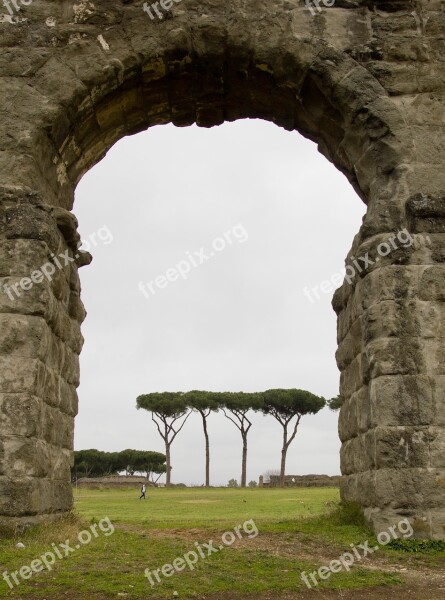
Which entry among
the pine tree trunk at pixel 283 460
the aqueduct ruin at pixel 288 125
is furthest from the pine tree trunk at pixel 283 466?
the aqueduct ruin at pixel 288 125

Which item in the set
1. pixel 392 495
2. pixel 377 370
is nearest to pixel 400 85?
pixel 377 370

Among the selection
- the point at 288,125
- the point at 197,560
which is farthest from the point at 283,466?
the point at 197,560

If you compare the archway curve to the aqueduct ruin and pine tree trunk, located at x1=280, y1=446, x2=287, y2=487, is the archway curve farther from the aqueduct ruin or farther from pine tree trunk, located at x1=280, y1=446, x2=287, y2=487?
pine tree trunk, located at x1=280, y1=446, x2=287, y2=487

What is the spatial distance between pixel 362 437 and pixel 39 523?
10.0 ft

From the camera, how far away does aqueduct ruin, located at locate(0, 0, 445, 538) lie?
5.45m

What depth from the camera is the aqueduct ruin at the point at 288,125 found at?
17.9 ft

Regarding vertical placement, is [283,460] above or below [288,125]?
below

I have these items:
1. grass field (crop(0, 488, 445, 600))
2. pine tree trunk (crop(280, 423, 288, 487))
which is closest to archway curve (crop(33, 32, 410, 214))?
grass field (crop(0, 488, 445, 600))

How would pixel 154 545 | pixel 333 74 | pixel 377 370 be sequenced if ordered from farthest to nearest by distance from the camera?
1. pixel 333 74
2. pixel 377 370
3. pixel 154 545

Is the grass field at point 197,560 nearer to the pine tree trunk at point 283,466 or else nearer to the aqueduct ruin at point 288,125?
the aqueduct ruin at point 288,125

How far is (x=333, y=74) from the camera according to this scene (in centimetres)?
656

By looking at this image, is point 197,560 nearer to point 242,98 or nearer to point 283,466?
point 242,98

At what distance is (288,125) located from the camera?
7629 millimetres

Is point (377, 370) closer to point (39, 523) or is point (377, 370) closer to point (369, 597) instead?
point (369, 597)
